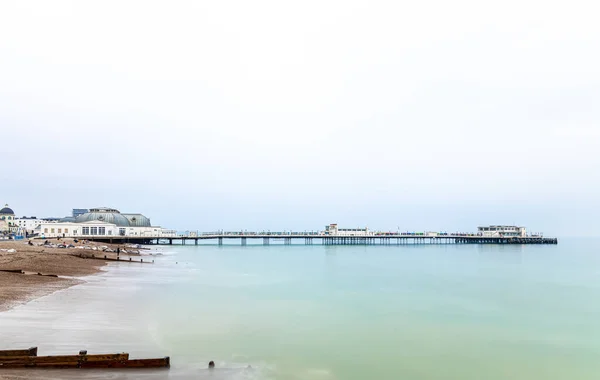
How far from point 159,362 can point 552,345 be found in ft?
51.1

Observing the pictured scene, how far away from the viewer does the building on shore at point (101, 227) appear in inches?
3816

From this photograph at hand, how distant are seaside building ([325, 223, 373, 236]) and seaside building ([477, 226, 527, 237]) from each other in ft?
120

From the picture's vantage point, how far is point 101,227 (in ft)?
330

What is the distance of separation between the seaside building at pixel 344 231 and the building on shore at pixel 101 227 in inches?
1734

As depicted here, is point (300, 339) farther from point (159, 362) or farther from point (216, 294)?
point (216, 294)

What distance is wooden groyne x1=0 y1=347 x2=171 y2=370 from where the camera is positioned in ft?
35.5

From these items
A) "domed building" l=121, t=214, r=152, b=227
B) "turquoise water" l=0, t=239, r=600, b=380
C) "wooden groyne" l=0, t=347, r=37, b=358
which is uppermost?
"domed building" l=121, t=214, r=152, b=227

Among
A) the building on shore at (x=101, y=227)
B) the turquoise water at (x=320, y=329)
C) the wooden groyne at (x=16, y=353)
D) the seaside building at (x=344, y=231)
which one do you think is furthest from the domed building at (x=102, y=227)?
the wooden groyne at (x=16, y=353)

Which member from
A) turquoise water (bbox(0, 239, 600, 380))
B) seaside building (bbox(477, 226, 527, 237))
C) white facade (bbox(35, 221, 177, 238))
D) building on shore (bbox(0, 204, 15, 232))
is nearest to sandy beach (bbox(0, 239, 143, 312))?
turquoise water (bbox(0, 239, 600, 380))

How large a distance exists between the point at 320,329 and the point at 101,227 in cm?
9211

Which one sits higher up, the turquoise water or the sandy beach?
the sandy beach

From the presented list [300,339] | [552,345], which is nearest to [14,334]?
[300,339]

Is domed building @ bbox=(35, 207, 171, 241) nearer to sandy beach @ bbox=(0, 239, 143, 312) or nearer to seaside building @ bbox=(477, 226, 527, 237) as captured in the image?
sandy beach @ bbox=(0, 239, 143, 312)

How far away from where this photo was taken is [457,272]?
5009 cm
